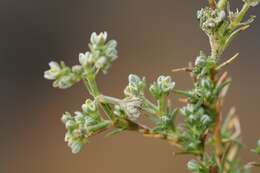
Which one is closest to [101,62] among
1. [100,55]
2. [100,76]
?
[100,55]

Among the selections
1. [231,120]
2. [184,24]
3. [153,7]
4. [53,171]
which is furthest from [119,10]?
[231,120]

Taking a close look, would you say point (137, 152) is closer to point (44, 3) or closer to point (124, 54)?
point (124, 54)

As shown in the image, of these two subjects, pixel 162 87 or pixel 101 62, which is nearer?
pixel 101 62

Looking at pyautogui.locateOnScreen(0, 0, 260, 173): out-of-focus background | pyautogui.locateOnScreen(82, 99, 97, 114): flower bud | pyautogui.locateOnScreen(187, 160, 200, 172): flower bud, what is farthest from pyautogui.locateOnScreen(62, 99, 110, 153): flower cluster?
pyautogui.locateOnScreen(0, 0, 260, 173): out-of-focus background

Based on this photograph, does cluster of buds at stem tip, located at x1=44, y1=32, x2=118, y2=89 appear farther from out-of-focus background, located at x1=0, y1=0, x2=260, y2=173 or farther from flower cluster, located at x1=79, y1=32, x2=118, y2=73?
out-of-focus background, located at x1=0, y1=0, x2=260, y2=173

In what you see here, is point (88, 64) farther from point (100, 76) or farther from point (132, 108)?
point (100, 76)

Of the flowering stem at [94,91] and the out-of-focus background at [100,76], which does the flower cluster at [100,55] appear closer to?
the flowering stem at [94,91]

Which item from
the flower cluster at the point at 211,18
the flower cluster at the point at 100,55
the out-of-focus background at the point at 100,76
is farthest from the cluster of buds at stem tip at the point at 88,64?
the out-of-focus background at the point at 100,76
